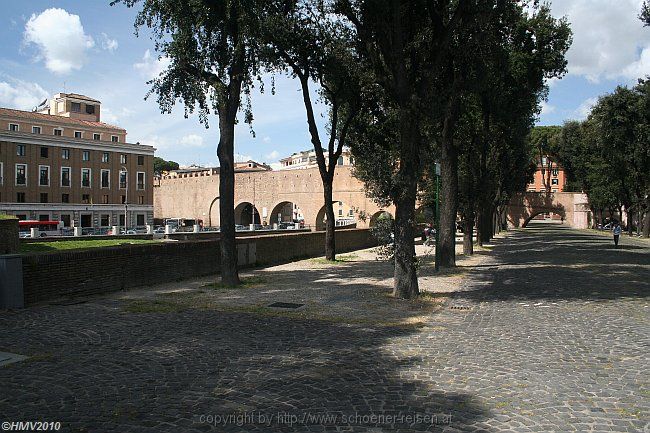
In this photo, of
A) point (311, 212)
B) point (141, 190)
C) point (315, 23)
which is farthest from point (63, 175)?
point (315, 23)

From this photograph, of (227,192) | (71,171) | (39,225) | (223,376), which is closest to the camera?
(223,376)

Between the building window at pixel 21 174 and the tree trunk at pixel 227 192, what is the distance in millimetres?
61209

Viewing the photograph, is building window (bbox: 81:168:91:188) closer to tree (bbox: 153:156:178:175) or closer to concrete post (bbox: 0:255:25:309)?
tree (bbox: 153:156:178:175)

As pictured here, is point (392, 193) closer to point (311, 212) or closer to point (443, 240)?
point (443, 240)

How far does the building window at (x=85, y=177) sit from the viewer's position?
2837 inches

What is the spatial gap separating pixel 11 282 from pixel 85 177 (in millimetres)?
68143

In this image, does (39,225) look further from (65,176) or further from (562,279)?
(562,279)

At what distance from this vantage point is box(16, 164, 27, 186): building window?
65.1 m

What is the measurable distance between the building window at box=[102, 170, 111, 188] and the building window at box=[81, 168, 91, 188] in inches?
83.4

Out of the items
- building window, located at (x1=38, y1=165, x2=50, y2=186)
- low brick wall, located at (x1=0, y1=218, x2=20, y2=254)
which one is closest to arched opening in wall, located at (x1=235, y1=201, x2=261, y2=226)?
building window, located at (x1=38, y1=165, x2=50, y2=186)

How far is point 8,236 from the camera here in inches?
820

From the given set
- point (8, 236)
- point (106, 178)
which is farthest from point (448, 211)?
point (106, 178)

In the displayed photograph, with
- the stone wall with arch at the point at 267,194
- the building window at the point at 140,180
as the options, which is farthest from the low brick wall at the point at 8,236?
the building window at the point at 140,180

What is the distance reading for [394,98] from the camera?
12672 mm
